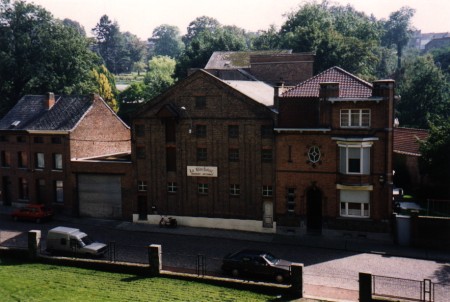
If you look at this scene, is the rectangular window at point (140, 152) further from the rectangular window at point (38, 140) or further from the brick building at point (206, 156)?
the rectangular window at point (38, 140)

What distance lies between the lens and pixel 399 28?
491 feet

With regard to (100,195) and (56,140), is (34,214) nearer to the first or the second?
(100,195)

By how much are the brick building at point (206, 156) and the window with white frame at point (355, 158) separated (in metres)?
5.26

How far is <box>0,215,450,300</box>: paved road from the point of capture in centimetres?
2805

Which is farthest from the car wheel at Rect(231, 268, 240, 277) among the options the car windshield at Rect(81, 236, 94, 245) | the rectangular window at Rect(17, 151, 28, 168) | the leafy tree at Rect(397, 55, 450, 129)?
the leafy tree at Rect(397, 55, 450, 129)

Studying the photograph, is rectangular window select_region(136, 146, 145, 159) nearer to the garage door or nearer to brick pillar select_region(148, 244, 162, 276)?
the garage door

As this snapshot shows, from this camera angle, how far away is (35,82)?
6056cm

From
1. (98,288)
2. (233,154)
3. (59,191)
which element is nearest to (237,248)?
(233,154)

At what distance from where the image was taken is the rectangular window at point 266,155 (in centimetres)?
3720

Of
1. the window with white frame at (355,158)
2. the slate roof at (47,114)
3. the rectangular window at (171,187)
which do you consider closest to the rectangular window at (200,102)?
the rectangular window at (171,187)

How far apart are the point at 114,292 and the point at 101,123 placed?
2548cm

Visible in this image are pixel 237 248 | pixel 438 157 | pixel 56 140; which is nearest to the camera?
pixel 237 248

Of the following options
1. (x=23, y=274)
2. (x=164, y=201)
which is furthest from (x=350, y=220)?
(x=23, y=274)

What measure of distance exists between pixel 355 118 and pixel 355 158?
2788mm
